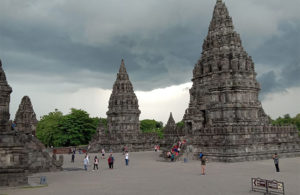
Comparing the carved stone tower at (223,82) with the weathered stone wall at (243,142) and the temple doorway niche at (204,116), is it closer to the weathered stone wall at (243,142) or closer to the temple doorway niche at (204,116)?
the temple doorway niche at (204,116)

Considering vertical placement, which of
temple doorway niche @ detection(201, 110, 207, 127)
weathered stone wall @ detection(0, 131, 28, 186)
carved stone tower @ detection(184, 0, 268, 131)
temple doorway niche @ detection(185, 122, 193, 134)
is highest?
carved stone tower @ detection(184, 0, 268, 131)

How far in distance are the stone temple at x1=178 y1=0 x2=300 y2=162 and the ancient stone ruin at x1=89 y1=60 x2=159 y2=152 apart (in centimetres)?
1916

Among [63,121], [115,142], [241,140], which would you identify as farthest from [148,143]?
[241,140]

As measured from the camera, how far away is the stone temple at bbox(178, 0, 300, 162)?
114 feet

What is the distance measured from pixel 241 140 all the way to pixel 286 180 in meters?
15.2

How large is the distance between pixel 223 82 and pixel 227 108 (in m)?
3.74

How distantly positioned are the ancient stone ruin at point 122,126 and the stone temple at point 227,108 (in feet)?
62.9

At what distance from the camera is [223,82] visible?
40.7 m

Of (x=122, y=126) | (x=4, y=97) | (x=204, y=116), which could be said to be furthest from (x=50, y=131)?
(x=4, y=97)

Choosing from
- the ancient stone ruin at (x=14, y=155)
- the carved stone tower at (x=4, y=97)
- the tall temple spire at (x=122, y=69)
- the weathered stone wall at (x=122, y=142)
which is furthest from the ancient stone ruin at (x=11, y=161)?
the tall temple spire at (x=122, y=69)

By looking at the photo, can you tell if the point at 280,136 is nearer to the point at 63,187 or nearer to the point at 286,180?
the point at 286,180

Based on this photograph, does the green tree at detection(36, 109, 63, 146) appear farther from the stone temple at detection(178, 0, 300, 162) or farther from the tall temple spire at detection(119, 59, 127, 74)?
the stone temple at detection(178, 0, 300, 162)

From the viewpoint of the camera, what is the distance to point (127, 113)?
213 feet

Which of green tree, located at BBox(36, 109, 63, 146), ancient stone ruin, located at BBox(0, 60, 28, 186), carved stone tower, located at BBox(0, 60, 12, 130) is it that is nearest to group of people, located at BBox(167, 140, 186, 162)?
carved stone tower, located at BBox(0, 60, 12, 130)
